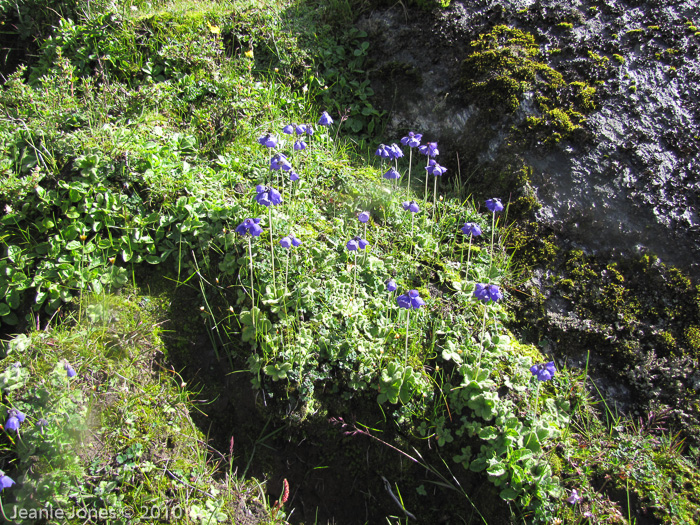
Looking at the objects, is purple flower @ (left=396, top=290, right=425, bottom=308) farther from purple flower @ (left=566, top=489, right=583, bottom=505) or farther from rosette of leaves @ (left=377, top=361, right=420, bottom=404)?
purple flower @ (left=566, top=489, right=583, bottom=505)

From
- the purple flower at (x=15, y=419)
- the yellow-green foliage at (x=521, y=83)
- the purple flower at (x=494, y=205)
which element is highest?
the yellow-green foliage at (x=521, y=83)

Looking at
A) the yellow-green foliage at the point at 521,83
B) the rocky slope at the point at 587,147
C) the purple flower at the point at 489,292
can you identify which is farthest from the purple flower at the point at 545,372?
the yellow-green foliage at the point at 521,83

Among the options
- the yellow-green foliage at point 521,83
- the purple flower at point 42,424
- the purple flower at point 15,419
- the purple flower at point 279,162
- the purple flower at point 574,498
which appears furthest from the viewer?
the yellow-green foliage at point 521,83

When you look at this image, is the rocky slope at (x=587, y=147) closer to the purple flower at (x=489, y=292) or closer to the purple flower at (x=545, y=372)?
the purple flower at (x=545, y=372)

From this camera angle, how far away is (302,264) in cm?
369

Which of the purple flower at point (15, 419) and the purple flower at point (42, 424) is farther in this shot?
the purple flower at point (42, 424)

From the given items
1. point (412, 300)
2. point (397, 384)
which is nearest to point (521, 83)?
point (412, 300)

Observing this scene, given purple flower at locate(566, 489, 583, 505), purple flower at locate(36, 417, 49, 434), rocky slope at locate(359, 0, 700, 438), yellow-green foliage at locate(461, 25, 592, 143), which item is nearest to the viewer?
purple flower at locate(36, 417, 49, 434)

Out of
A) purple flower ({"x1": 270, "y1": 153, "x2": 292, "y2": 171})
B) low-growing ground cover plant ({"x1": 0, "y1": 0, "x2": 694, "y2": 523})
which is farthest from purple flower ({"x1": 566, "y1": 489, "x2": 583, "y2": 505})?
purple flower ({"x1": 270, "y1": 153, "x2": 292, "y2": 171})

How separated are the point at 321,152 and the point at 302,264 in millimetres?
1510

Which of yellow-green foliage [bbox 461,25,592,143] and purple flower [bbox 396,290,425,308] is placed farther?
yellow-green foliage [bbox 461,25,592,143]

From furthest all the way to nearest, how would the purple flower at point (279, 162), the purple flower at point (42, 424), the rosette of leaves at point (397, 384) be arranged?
the purple flower at point (279, 162) < the rosette of leaves at point (397, 384) < the purple flower at point (42, 424)

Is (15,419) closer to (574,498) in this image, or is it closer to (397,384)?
(397,384)

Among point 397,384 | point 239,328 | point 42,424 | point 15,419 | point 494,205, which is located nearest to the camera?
point 15,419
